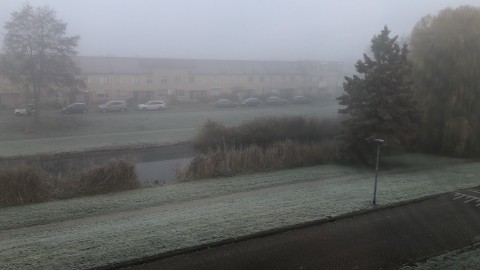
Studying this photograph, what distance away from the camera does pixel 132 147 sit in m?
16.4

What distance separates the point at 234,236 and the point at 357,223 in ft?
6.11

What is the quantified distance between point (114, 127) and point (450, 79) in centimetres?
1373

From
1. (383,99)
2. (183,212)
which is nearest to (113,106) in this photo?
(383,99)

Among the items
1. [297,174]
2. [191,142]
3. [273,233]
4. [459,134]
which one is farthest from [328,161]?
[273,233]

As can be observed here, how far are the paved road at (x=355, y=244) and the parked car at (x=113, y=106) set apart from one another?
15.7 meters

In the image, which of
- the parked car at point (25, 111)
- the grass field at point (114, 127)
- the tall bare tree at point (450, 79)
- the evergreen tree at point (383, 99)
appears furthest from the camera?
the parked car at point (25, 111)

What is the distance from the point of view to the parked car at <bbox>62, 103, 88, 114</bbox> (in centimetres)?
1793

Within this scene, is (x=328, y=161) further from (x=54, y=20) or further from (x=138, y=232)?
(x=54, y=20)

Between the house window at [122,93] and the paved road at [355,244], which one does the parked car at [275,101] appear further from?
the paved road at [355,244]

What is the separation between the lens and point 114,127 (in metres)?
18.7

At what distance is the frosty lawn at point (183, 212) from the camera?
15.6 ft

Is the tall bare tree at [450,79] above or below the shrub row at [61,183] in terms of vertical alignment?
above

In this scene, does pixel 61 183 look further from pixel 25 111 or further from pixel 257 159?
pixel 25 111

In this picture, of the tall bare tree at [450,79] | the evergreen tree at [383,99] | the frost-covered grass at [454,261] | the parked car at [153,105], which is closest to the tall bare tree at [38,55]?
the parked car at [153,105]
